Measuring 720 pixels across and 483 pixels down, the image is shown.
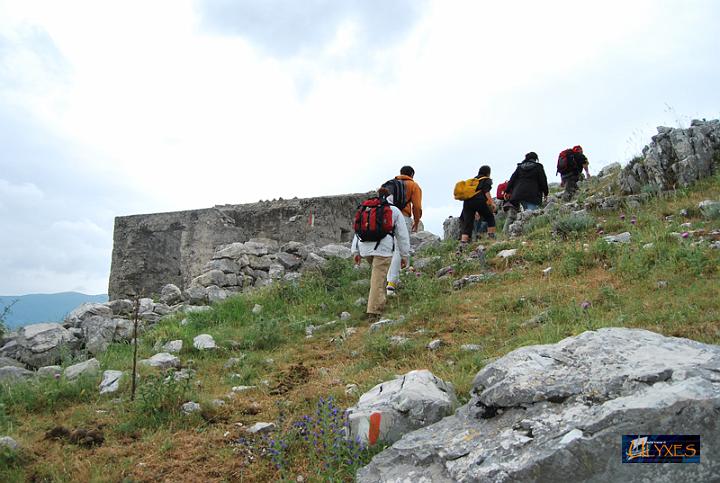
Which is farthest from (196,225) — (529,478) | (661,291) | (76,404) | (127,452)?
(529,478)

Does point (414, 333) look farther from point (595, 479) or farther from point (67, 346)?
point (67, 346)

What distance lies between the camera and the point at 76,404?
4512mm

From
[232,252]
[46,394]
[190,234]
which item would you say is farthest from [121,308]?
[46,394]

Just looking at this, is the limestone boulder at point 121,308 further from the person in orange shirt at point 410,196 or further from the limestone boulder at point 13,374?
the person in orange shirt at point 410,196

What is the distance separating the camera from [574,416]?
2521 millimetres

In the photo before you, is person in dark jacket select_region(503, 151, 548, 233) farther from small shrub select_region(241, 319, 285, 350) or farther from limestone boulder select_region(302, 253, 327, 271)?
small shrub select_region(241, 319, 285, 350)

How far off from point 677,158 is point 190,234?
904 cm

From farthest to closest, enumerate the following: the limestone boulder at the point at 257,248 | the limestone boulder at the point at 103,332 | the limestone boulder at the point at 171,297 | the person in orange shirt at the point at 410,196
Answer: the limestone boulder at the point at 257,248
the limestone boulder at the point at 171,297
the person in orange shirt at the point at 410,196
the limestone boulder at the point at 103,332

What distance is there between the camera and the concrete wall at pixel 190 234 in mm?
10938

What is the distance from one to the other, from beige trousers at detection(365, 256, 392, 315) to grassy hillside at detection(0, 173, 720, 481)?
0.62 feet

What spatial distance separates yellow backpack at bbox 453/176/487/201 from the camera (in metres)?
9.02

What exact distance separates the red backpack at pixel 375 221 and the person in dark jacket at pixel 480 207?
2643 millimetres

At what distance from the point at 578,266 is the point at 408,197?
2892mm

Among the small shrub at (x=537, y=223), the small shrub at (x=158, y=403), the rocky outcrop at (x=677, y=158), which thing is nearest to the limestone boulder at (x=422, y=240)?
the small shrub at (x=537, y=223)
